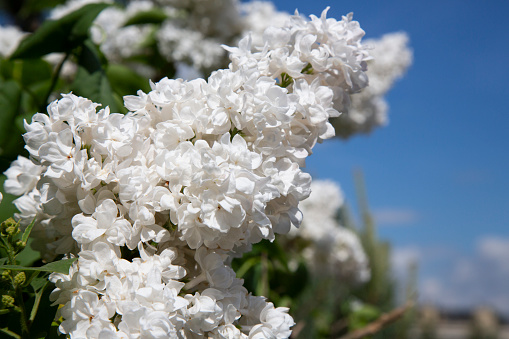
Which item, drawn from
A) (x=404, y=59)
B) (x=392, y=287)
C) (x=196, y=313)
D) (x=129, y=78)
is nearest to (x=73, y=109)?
(x=196, y=313)

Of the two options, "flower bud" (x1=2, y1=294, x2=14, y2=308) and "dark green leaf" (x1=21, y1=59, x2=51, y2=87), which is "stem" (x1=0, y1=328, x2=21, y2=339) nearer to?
"flower bud" (x1=2, y1=294, x2=14, y2=308)

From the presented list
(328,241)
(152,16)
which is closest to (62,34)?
(152,16)

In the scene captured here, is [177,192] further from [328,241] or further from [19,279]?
[328,241]

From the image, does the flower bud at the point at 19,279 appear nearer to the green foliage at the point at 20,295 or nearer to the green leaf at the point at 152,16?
the green foliage at the point at 20,295

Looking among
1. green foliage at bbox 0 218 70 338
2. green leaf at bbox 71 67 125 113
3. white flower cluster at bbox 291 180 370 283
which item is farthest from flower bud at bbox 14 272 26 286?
white flower cluster at bbox 291 180 370 283

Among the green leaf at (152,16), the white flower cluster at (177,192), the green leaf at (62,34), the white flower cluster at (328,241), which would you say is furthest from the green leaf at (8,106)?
the white flower cluster at (328,241)

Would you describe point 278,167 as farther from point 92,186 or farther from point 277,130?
point 92,186
